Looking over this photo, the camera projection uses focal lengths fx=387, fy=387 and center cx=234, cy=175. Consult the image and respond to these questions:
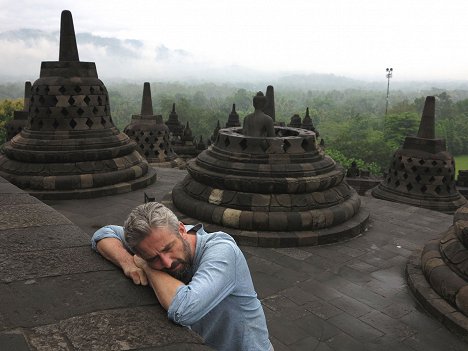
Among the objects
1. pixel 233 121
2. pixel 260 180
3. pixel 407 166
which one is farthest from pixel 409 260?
pixel 233 121

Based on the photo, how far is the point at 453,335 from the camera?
13.3ft

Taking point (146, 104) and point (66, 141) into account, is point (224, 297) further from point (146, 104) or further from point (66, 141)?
point (146, 104)

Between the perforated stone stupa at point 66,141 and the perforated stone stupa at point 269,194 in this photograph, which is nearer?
the perforated stone stupa at point 269,194

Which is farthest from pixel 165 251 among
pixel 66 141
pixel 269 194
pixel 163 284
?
pixel 66 141

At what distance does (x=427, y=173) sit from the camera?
13.7m

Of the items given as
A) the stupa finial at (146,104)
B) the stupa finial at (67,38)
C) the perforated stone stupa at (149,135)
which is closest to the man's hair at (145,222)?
the stupa finial at (67,38)

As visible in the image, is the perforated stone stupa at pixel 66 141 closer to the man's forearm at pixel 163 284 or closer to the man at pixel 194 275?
the man at pixel 194 275

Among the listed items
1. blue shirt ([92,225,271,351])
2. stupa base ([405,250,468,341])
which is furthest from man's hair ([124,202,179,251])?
stupa base ([405,250,468,341])

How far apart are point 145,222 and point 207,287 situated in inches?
17.8

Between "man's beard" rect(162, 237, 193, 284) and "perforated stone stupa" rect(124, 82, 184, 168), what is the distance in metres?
16.3

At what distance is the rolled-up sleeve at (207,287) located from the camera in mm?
1828

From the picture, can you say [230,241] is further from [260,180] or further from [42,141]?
[42,141]

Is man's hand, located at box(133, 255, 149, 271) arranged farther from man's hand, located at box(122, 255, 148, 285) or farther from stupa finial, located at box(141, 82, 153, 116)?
stupa finial, located at box(141, 82, 153, 116)

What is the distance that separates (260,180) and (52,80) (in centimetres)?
568
